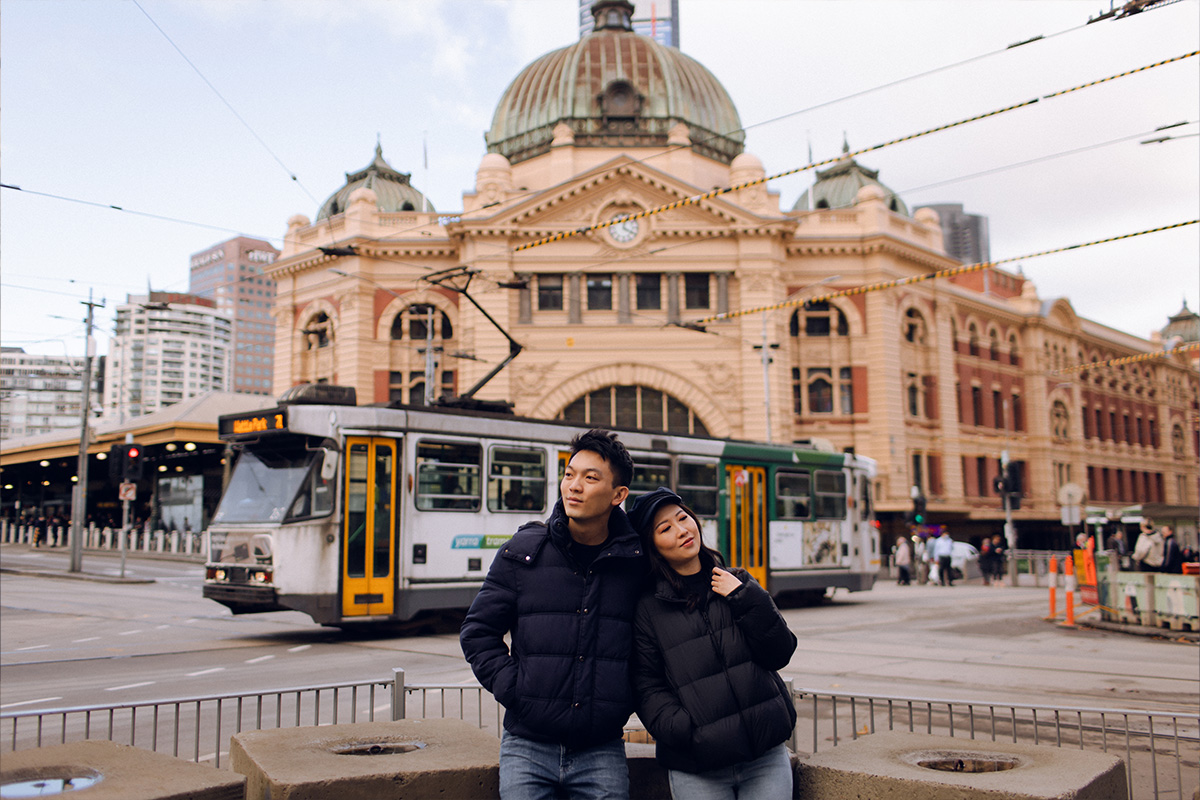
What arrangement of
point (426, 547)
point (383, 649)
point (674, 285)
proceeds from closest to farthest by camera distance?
point (383, 649)
point (426, 547)
point (674, 285)

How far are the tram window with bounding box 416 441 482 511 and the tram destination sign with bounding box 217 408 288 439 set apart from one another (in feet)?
6.27

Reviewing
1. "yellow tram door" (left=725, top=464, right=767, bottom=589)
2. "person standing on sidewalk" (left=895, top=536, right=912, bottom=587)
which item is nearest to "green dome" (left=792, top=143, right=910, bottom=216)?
"person standing on sidewalk" (left=895, top=536, right=912, bottom=587)

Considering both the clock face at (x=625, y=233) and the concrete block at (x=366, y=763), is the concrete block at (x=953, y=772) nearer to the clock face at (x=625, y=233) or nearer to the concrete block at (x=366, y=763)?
the concrete block at (x=366, y=763)

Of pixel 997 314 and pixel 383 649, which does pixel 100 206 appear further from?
pixel 997 314

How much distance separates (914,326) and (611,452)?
46397mm

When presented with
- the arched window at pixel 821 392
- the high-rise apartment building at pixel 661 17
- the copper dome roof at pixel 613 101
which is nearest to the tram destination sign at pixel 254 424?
the arched window at pixel 821 392

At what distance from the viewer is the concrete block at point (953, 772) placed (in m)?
3.41

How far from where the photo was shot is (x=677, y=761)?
353 centimetres

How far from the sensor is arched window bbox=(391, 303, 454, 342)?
145ft

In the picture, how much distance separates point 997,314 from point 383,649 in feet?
156

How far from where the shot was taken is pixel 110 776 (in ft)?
10.5

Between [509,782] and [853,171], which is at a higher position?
[853,171]

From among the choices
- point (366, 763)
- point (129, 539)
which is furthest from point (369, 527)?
point (129, 539)

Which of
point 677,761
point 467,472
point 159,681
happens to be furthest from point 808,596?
point 677,761
